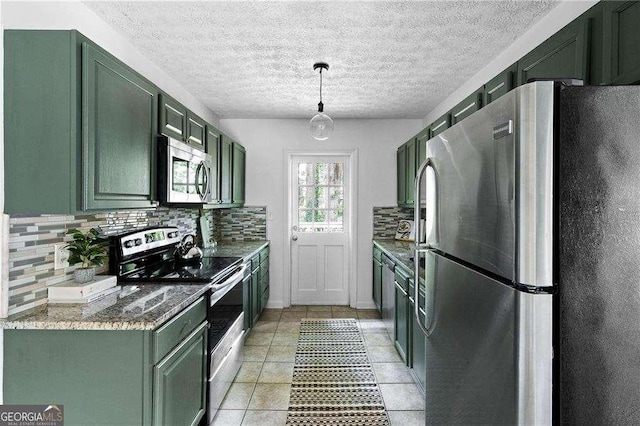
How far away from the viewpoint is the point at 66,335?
58.3 inches

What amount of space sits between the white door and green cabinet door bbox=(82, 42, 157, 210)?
2.72 metres

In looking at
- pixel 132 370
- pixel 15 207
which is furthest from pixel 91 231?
pixel 132 370

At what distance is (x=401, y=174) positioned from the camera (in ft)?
14.2

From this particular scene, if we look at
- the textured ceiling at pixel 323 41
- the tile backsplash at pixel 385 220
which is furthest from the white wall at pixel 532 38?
the tile backsplash at pixel 385 220

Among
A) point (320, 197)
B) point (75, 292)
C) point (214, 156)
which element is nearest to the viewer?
point (75, 292)

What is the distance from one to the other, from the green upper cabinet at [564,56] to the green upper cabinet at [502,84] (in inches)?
4.1

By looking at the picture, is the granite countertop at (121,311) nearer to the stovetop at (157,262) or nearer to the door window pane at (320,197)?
the stovetop at (157,262)

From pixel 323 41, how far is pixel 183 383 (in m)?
2.19

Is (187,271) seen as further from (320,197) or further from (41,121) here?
(320,197)

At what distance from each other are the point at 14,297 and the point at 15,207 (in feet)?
1.28

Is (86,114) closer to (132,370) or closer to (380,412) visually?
(132,370)

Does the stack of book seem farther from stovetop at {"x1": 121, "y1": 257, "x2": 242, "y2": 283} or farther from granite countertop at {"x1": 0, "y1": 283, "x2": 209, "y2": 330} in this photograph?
stovetop at {"x1": 121, "y1": 257, "x2": 242, "y2": 283}

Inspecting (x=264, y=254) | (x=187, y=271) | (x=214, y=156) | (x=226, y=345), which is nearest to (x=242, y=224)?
(x=264, y=254)

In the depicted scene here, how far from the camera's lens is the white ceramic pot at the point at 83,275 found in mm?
1797
